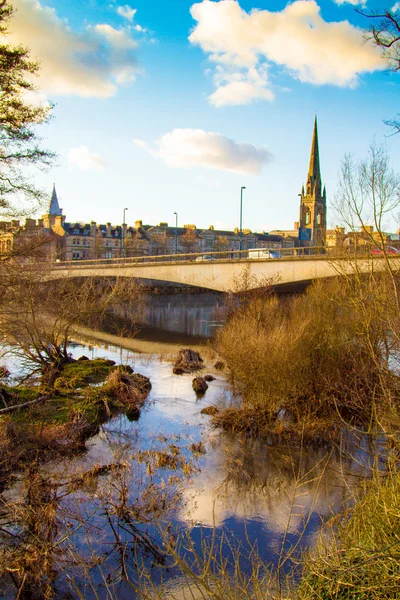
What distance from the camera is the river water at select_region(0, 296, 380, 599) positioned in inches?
339

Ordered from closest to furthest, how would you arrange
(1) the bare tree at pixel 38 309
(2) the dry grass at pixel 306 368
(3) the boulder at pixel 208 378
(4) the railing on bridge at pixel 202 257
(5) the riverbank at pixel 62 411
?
(5) the riverbank at pixel 62 411
(2) the dry grass at pixel 306 368
(1) the bare tree at pixel 38 309
(3) the boulder at pixel 208 378
(4) the railing on bridge at pixel 202 257

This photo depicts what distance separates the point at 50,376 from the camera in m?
18.3

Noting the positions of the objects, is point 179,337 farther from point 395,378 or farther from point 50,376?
point 395,378

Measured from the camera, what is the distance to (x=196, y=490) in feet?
36.3

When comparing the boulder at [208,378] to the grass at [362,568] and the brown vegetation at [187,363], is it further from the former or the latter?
the grass at [362,568]

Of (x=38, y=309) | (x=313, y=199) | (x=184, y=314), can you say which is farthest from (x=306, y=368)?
(x=313, y=199)

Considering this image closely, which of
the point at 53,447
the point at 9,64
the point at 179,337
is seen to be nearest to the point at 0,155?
the point at 9,64

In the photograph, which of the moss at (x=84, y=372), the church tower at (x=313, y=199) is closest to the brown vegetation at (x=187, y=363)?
the moss at (x=84, y=372)

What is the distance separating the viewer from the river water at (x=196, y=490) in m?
8.60

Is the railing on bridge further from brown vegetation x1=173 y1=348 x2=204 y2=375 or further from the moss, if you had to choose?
the moss

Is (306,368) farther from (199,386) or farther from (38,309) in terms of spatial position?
(38,309)

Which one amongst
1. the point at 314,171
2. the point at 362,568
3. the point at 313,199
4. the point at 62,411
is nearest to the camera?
the point at 362,568

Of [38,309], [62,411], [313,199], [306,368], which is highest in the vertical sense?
[313,199]

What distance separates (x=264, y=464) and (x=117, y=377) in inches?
296
